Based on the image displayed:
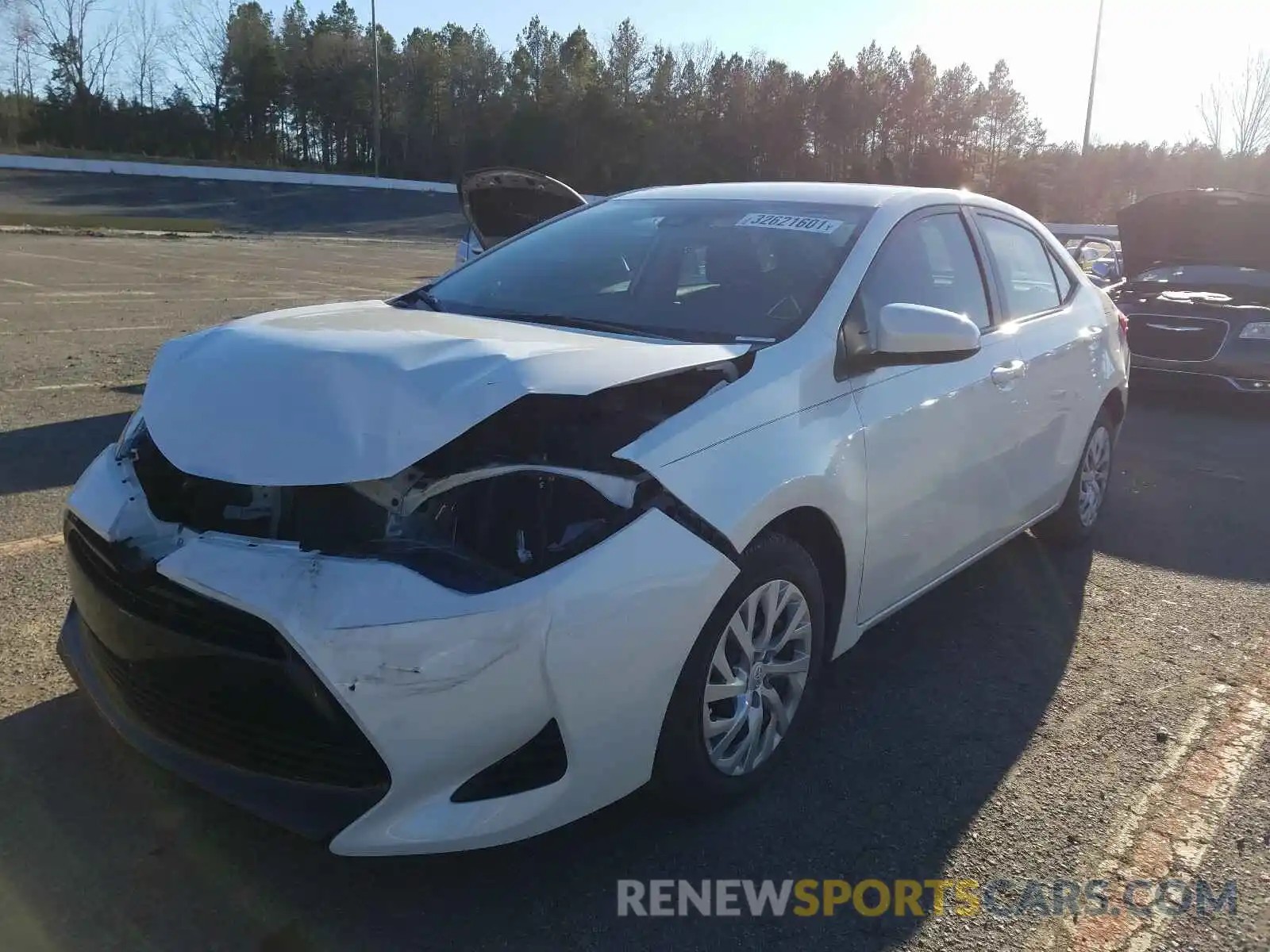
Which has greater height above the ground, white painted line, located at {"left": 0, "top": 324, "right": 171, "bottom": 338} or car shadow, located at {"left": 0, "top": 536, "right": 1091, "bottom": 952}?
white painted line, located at {"left": 0, "top": 324, "right": 171, "bottom": 338}

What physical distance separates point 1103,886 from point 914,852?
457 mm

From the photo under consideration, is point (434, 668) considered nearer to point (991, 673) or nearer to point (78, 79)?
point (991, 673)

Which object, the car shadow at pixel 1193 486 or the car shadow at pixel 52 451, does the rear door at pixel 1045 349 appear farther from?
the car shadow at pixel 52 451

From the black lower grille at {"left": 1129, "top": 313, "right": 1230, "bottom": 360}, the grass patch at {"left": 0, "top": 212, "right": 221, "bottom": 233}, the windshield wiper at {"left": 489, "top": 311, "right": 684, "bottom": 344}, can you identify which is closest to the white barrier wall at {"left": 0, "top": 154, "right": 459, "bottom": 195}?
the grass patch at {"left": 0, "top": 212, "right": 221, "bottom": 233}

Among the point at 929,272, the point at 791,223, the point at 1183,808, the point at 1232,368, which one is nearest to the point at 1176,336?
the point at 1232,368

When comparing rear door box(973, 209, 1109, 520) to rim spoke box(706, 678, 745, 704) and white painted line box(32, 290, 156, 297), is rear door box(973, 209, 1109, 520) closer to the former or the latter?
rim spoke box(706, 678, 745, 704)

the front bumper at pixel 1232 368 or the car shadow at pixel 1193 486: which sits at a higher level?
the front bumper at pixel 1232 368

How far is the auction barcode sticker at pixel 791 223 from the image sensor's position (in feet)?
12.1

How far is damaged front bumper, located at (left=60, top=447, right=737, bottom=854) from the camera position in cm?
220

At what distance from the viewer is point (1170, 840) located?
287cm

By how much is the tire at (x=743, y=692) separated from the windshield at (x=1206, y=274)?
8140 mm

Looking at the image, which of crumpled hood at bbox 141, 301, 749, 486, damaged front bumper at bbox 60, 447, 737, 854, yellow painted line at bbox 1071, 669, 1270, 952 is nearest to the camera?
damaged front bumper at bbox 60, 447, 737, 854

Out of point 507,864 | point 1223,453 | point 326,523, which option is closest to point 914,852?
point 507,864

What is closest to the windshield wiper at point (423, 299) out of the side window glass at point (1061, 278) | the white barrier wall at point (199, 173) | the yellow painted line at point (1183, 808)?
the yellow painted line at point (1183, 808)
